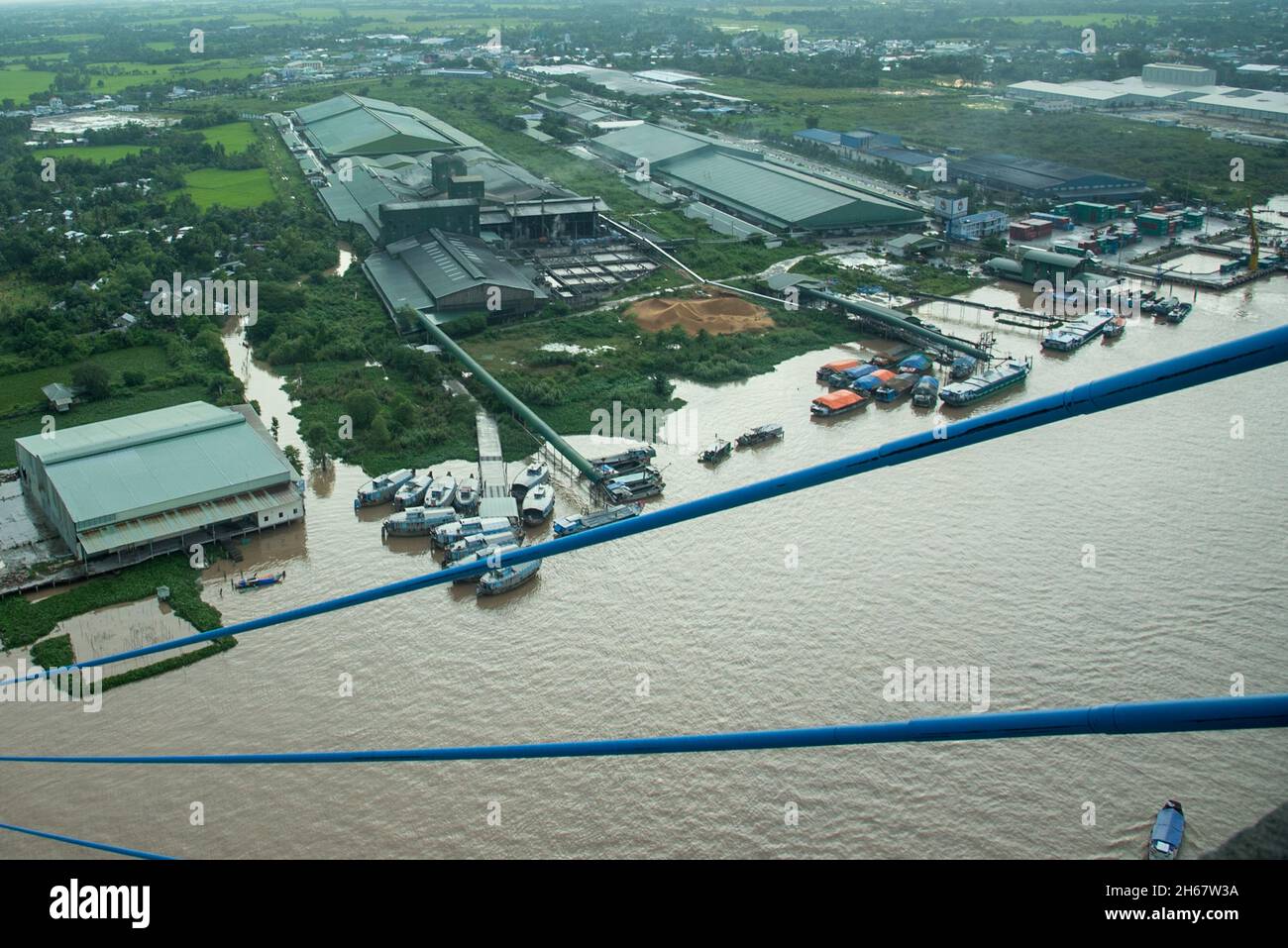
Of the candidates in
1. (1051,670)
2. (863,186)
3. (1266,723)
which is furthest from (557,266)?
(1266,723)

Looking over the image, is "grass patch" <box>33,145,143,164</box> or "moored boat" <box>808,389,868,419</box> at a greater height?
"grass patch" <box>33,145,143,164</box>

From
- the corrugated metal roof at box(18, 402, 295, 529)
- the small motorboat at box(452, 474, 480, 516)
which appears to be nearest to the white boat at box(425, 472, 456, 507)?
the small motorboat at box(452, 474, 480, 516)

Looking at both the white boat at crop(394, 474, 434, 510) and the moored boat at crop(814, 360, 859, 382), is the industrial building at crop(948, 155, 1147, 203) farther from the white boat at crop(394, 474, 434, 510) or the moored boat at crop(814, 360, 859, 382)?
the white boat at crop(394, 474, 434, 510)

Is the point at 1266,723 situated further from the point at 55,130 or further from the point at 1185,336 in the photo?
the point at 55,130

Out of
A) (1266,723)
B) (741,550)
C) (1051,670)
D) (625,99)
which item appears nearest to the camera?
(1266,723)

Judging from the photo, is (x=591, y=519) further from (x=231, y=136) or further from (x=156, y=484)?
(x=231, y=136)

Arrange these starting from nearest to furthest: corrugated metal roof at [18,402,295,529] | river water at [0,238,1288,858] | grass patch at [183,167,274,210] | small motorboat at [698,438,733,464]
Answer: river water at [0,238,1288,858]
corrugated metal roof at [18,402,295,529]
small motorboat at [698,438,733,464]
grass patch at [183,167,274,210]

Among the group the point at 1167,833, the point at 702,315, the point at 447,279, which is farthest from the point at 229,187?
the point at 1167,833
